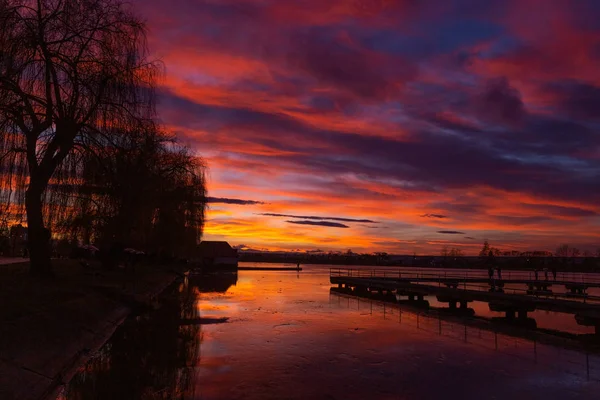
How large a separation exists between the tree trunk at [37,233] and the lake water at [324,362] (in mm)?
5063

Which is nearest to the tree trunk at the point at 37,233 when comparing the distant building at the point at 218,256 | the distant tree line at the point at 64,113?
the distant tree line at the point at 64,113

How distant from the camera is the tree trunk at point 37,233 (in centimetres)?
2067

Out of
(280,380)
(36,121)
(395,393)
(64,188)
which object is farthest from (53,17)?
(395,393)

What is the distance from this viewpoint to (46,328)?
14375 millimetres

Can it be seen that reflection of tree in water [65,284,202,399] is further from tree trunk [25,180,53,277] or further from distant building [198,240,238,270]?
distant building [198,240,238,270]

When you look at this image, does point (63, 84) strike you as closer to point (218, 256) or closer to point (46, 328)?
point (46, 328)

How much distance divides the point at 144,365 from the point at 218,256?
97555 mm

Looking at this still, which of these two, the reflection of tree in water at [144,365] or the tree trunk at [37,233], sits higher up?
the tree trunk at [37,233]

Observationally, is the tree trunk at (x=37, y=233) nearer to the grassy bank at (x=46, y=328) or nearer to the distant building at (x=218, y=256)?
the grassy bank at (x=46, y=328)

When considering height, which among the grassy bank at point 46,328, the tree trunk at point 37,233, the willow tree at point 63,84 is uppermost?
the willow tree at point 63,84

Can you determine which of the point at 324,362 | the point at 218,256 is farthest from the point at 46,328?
the point at 218,256

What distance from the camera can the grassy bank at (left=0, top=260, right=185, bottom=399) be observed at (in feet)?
34.8

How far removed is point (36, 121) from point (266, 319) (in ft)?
44.5

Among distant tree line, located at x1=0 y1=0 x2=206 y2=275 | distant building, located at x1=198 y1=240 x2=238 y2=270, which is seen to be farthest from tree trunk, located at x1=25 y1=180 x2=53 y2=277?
distant building, located at x1=198 y1=240 x2=238 y2=270
